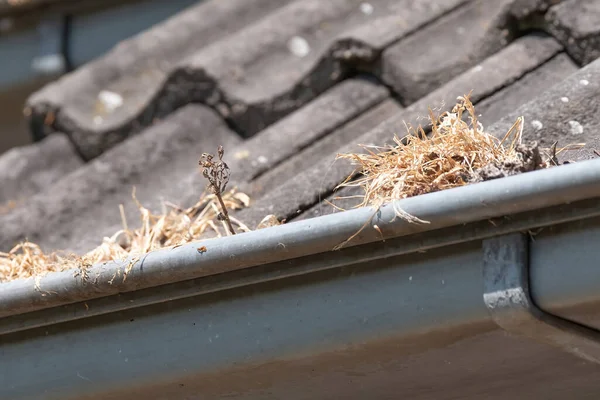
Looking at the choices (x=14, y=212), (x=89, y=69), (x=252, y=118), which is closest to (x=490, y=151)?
(x=252, y=118)

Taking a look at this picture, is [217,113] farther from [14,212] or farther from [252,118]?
[14,212]

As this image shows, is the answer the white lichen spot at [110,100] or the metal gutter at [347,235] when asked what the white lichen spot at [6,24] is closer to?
the white lichen spot at [110,100]

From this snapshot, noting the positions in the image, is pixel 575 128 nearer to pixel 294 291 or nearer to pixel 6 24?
pixel 294 291

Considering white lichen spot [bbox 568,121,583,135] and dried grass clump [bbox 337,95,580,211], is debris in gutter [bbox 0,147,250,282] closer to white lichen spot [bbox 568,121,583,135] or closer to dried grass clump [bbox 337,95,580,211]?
dried grass clump [bbox 337,95,580,211]

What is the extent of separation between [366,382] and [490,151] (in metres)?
0.43

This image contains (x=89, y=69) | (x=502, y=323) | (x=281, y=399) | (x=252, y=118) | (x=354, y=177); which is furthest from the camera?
(x=89, y=69)

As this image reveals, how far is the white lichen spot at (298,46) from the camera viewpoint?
2.54m

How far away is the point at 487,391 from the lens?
1557 millimetres

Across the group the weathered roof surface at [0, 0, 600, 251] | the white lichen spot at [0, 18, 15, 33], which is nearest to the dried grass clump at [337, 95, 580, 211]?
the weathered roof surface at [0, 0, 600, 251]

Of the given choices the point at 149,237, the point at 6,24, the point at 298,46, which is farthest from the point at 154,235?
the point at 6,24

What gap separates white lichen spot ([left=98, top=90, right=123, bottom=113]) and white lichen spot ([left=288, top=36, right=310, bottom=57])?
1.71 ft

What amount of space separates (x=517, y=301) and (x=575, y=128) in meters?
0.47

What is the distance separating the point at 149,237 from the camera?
1813 mm

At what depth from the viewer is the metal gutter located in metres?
1.25
